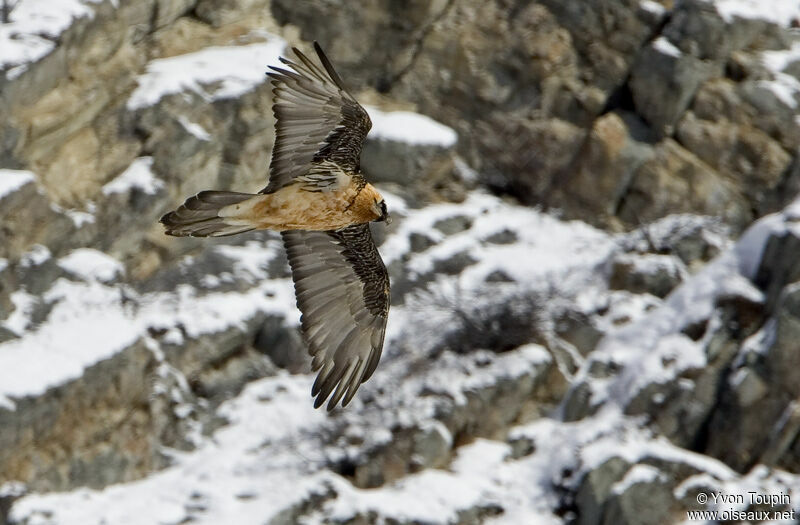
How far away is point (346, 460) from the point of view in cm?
1471

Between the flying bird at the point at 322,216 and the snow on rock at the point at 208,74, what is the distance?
274 inches

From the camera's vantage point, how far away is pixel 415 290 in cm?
1634

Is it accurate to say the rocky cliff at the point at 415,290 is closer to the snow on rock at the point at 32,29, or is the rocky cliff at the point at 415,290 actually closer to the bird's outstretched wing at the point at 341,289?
the snow on rock at the point at 32,29

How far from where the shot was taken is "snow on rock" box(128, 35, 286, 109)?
15695 millimetres

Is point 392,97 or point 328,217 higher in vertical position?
point 328,217

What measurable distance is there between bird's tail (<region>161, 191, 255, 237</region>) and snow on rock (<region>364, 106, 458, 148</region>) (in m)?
9.31

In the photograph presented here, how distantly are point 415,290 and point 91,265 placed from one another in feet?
13.3

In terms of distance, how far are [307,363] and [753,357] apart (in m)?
5.16

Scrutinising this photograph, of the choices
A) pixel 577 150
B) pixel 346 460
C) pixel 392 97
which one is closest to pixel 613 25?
pixel 577 150

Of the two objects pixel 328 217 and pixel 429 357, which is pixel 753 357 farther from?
pixel 328 217

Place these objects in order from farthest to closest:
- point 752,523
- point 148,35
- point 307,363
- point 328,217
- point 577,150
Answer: point 577,150, point 148,35, point 307,363, point 752,523, point 328,217

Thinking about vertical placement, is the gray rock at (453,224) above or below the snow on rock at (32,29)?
below

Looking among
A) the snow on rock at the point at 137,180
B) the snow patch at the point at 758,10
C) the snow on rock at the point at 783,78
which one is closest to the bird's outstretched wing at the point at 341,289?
the snow on rock at the point at 137,180

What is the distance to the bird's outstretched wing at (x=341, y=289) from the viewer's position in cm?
907
